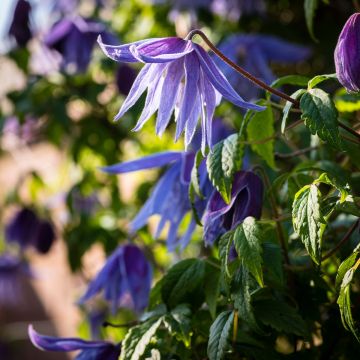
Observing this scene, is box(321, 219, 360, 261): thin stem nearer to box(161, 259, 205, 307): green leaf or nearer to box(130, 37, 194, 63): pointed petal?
box(161, 259, 205, 307): green leaf

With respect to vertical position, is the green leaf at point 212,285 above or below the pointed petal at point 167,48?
below

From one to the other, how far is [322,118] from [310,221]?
114 mm

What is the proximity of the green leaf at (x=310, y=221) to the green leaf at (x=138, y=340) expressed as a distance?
0.26 m

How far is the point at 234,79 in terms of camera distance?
1.64 meters

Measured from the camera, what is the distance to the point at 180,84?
34.6 inches

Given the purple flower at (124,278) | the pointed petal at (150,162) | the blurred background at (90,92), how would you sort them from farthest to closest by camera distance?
the blurred background at (90,92) → the purple flower at (124,278) → the pointed petal at (150,162)

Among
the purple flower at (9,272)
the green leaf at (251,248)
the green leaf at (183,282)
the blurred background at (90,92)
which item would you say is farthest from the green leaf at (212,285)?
the purple flower at (9,272)

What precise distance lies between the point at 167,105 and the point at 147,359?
33cm

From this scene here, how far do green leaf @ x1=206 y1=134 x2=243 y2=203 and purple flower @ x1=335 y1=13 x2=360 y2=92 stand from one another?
16 cm

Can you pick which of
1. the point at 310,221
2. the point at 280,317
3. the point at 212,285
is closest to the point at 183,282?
the point at 212,285

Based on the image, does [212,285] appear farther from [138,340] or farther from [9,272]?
[9,272]

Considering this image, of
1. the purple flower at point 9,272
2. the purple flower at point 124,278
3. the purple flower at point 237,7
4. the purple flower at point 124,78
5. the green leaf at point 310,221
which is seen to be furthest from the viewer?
the purple flower at point 9,272

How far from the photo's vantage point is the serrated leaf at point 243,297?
0.88m

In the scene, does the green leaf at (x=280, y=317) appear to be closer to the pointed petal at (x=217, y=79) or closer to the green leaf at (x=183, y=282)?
the green leaf at (x=183, y=282)
